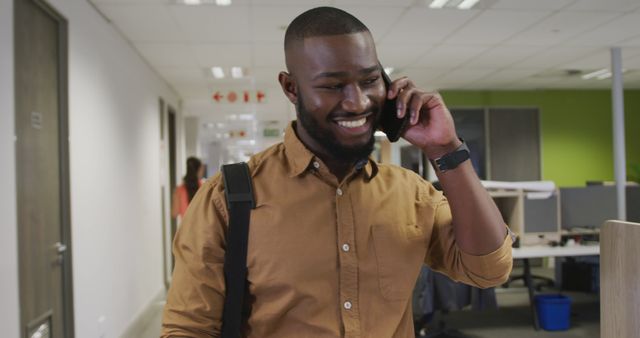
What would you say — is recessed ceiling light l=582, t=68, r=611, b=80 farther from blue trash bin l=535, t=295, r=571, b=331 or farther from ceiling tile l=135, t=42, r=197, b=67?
ceiling tile l=135, t=42, r=197, b=67

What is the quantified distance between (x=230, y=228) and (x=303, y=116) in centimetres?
24

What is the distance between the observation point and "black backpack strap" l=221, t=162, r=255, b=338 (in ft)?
2.98

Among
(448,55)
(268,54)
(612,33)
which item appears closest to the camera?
(612,33)

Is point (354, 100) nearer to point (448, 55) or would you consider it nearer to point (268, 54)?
point (268, 54)

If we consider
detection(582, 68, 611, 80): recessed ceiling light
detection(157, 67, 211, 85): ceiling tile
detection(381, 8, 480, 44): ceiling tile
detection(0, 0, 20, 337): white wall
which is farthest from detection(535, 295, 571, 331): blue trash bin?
detection(157, 67, 211, 85): ceiling tile

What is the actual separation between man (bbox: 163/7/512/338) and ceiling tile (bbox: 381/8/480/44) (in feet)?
10.3

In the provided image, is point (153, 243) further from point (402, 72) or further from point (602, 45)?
point (602, 45)

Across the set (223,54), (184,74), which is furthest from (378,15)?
(184,74)

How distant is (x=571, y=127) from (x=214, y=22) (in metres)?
6.21

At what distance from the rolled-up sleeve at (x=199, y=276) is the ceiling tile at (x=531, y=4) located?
338 cm

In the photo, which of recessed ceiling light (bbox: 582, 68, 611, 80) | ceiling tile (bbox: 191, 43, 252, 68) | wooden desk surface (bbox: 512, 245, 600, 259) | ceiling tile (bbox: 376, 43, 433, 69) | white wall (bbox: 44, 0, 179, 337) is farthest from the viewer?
recessed ceiling light (bbox: 582, 68, 611, 80)

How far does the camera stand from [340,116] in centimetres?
90

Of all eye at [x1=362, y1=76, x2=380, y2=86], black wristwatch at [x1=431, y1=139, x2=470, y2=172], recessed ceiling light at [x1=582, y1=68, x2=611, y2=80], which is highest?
recessed ceiling light at [x1=582, y1=68, x2=611, y2=80]

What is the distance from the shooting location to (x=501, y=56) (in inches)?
218
